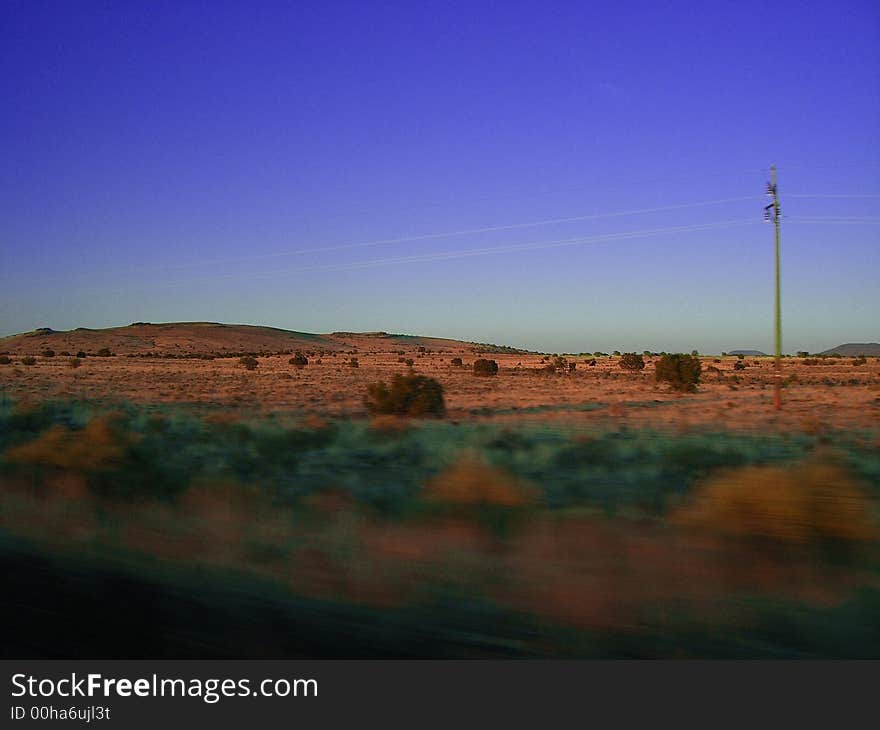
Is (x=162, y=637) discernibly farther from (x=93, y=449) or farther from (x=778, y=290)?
(x=778, y=290)

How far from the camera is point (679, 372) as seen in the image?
165ft

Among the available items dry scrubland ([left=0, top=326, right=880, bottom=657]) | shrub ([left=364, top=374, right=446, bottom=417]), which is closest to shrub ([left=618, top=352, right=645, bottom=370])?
shrub ([left=364, top=374, right=446, bottom=417])

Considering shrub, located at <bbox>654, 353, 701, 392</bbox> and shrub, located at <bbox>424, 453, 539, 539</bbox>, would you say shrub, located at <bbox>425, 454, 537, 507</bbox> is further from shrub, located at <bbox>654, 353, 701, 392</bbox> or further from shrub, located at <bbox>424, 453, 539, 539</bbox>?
shrub, located at <bbox>654, 353, 701, 392</bbox>

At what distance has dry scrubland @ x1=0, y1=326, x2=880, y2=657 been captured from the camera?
7.43 m

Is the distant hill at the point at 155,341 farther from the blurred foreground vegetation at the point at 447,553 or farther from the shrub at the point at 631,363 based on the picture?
the blurred foreground vegetation at the point at 447,553

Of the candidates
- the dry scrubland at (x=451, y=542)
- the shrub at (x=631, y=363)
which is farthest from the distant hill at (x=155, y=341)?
the dry scrubland at (x=451, y=542)

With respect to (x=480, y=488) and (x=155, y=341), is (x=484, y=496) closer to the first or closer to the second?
(x=480, y=488)

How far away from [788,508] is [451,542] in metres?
4.28

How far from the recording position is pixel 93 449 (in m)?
16.4

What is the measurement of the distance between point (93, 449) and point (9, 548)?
20.2 ft

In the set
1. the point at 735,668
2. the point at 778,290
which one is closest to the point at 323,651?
the point at 735,668

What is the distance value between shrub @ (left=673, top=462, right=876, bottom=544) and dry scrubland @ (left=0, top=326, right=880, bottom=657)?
0.09 feet

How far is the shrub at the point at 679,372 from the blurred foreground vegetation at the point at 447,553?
105 feet

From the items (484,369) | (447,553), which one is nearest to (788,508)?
(447,553)
